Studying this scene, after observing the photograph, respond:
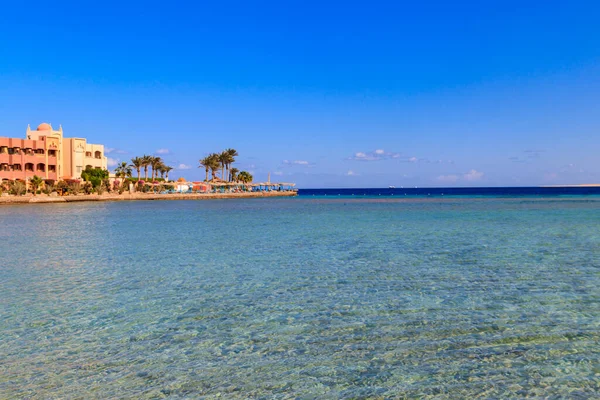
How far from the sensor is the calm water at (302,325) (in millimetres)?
6570

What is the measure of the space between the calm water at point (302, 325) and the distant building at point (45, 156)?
77.2 metres

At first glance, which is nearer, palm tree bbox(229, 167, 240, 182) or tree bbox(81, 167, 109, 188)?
tree bbox(81, 167, 109, 188)

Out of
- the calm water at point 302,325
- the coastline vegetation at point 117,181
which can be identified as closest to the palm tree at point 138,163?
the coastline vegetation at point 117,181

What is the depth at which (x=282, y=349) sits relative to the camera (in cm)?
793

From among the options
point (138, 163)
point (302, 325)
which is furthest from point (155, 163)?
point (302, 325)

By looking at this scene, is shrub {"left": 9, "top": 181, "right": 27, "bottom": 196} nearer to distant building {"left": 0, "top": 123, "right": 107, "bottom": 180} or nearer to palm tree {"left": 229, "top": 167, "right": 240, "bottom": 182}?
distant building {"left": 0, "top": 123, "right": 107, "bottom": 180}

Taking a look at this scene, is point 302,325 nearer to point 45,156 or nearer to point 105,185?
point 45,156

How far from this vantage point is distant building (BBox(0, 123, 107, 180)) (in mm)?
83938

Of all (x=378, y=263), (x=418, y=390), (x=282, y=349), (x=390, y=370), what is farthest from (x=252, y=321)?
(x=378, y=263)

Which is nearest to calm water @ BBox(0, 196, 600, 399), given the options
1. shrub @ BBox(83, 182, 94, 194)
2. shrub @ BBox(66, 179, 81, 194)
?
shrub @ BBox(66, 179, 81, 194)

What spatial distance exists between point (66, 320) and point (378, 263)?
10397mm

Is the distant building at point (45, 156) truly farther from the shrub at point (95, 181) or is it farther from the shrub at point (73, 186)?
the shrub at point (95, 181)

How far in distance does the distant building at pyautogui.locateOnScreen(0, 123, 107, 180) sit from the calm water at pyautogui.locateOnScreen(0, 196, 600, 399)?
77184 millimetres

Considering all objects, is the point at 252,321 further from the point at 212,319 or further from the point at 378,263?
→ the point at 378,263
